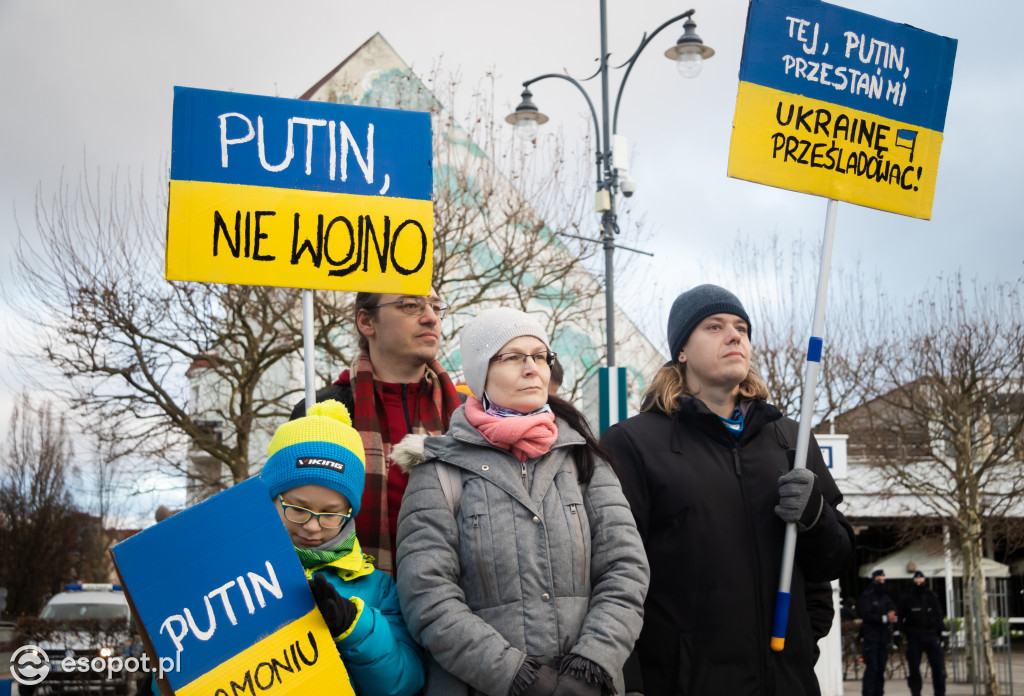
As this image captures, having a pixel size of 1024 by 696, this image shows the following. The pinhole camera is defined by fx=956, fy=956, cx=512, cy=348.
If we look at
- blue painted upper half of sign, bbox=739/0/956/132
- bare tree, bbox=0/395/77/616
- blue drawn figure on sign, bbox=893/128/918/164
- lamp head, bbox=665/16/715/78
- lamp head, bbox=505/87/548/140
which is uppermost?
lamp head, bbox=665/16/715/78

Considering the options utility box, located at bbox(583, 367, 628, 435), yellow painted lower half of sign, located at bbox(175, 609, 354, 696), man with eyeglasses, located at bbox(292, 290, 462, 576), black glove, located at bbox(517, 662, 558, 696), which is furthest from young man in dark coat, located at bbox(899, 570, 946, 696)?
yellow painted lower half of sign, located at bbox(175, 609, 354, 696)

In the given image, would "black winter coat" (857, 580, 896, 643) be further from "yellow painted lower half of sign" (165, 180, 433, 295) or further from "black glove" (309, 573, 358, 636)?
"black glove" (309, 573, 358, 636)

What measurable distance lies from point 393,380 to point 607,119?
31.1 feet

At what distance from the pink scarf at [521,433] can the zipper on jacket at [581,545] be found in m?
0.18

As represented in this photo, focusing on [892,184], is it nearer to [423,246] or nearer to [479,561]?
[423,246]

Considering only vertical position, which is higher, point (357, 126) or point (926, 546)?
point (357, 126)

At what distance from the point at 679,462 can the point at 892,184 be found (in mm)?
1585

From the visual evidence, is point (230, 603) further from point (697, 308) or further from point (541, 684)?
point (697, 308)

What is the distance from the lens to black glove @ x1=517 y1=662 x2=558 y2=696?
7.82 feet

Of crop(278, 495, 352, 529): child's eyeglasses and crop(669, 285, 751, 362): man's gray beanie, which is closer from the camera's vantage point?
crop(278, 495, 352, 529): child's eyeglasses

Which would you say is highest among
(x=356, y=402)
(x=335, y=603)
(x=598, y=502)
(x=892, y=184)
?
(x=892, y=184)

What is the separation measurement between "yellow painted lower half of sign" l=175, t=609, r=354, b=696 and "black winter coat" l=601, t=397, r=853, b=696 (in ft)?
3.84

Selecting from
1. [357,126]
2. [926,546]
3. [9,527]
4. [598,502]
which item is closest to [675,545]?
[598,502]

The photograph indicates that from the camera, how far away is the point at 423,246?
3529 millimetres
